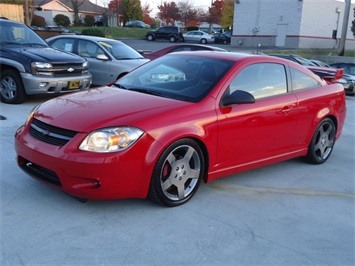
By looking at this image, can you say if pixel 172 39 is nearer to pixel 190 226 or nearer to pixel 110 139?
pixel 110 139

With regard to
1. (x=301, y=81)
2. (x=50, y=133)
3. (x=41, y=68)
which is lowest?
(x=50, y=133)

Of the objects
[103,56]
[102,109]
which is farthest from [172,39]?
[102,109]

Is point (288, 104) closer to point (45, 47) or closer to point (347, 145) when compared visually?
point (347, 145)

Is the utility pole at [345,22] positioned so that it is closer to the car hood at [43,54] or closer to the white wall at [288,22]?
the white wall at [288,22]

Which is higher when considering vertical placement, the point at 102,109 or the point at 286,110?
the point at 102,109

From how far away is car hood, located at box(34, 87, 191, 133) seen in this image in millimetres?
3471

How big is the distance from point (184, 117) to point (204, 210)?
2.96 ft

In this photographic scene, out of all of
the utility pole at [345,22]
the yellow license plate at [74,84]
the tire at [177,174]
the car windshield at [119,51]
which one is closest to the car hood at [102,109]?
the tire at [177,174]

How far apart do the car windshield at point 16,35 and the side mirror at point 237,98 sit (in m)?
5.88

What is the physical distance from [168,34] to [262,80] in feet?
130

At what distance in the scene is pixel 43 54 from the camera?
7910mm

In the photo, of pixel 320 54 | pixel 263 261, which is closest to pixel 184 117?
pixel 263 261

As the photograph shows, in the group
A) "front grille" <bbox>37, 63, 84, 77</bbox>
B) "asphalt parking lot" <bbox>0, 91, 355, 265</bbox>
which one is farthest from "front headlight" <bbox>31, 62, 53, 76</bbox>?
"asphalt parking lot" <bbox>0, 91, 355, 265</bbox>

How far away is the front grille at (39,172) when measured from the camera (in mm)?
3510
